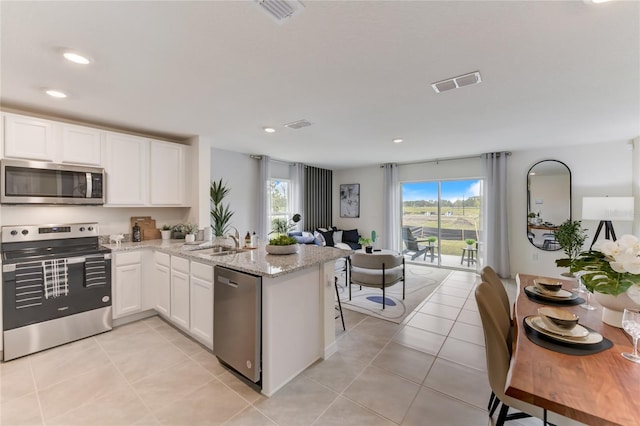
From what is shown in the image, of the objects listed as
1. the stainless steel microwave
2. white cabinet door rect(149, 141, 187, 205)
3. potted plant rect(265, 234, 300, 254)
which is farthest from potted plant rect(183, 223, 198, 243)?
potted plant rect(265, 234, 300, 254)

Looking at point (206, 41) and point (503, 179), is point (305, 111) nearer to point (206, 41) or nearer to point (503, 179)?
point (206, 41)

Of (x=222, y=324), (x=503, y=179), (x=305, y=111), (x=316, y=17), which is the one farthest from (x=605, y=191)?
(x=222, y=324)

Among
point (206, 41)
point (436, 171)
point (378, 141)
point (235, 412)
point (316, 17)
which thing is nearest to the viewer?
point (316, 17)

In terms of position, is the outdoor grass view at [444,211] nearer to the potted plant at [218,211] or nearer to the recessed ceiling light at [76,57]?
the potted plant at [218,211]

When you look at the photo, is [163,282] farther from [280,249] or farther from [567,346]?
[567,346]

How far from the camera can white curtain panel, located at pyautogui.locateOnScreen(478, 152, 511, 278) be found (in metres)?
5.14

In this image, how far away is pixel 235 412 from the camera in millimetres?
1805

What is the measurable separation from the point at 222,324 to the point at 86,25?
2260 mm

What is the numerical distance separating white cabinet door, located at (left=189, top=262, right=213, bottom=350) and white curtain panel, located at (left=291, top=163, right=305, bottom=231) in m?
3.97

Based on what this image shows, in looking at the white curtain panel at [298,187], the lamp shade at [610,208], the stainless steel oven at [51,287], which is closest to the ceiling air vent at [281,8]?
the stainless steel oven at [51,287]

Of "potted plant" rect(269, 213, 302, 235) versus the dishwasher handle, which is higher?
"potted plant" rect(269, 213, 302, 235)

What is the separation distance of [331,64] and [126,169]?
3.00 metres

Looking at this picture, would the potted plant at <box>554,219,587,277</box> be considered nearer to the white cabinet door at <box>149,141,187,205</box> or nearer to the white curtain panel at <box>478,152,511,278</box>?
the white curtain panel at <box>478,152,511,278</box>

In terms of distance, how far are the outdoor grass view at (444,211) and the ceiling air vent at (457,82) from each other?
4.07m
